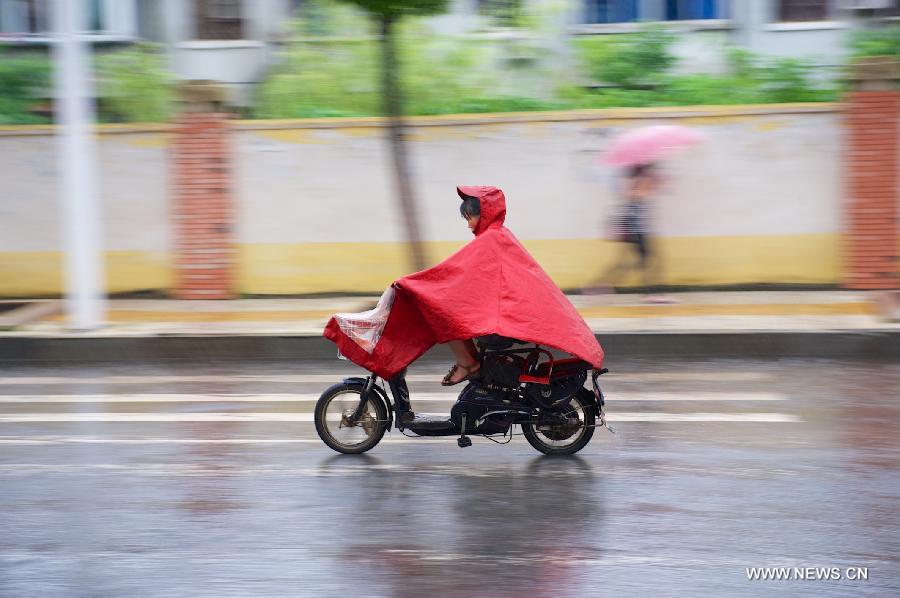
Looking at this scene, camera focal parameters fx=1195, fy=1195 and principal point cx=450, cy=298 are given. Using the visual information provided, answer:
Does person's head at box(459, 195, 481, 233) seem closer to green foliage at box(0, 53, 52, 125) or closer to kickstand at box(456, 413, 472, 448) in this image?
kickstand at box(456, 413, 472, 448)

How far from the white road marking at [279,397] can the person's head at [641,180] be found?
14.0ft

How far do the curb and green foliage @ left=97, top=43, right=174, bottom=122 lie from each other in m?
5.15

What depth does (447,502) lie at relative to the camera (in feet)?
20.7

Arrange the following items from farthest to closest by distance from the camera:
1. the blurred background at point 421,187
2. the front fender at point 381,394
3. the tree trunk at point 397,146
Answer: the blurred background at point 421,187 → the tree trunk at point 397,146 → the front fender at point 381,394

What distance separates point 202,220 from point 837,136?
7604mm

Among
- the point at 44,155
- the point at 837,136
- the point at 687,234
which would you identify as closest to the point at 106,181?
the point at 44,155

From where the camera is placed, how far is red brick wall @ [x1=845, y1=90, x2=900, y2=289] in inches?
536

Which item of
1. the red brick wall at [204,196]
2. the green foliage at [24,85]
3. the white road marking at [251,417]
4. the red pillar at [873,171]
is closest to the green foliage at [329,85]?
the red brick wall at [204,196]

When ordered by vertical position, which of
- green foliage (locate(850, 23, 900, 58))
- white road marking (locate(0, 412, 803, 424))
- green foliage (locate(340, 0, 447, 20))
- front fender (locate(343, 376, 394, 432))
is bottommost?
white road marking (locate(0, 412, 803, 424))

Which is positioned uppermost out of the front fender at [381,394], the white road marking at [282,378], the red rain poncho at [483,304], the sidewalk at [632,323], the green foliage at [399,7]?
the green foliage at [399,7]

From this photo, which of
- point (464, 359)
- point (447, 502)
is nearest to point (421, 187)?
point (464, 359)

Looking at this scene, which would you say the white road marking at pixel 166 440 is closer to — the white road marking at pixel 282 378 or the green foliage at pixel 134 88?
the white road marking at pixel 282 378

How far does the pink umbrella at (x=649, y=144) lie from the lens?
13.2 meters

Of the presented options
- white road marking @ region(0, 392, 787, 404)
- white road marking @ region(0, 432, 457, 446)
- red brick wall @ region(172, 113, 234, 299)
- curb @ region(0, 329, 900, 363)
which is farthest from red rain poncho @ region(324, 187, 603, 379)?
red brick wall @ region(172, 113, 234, 299)
